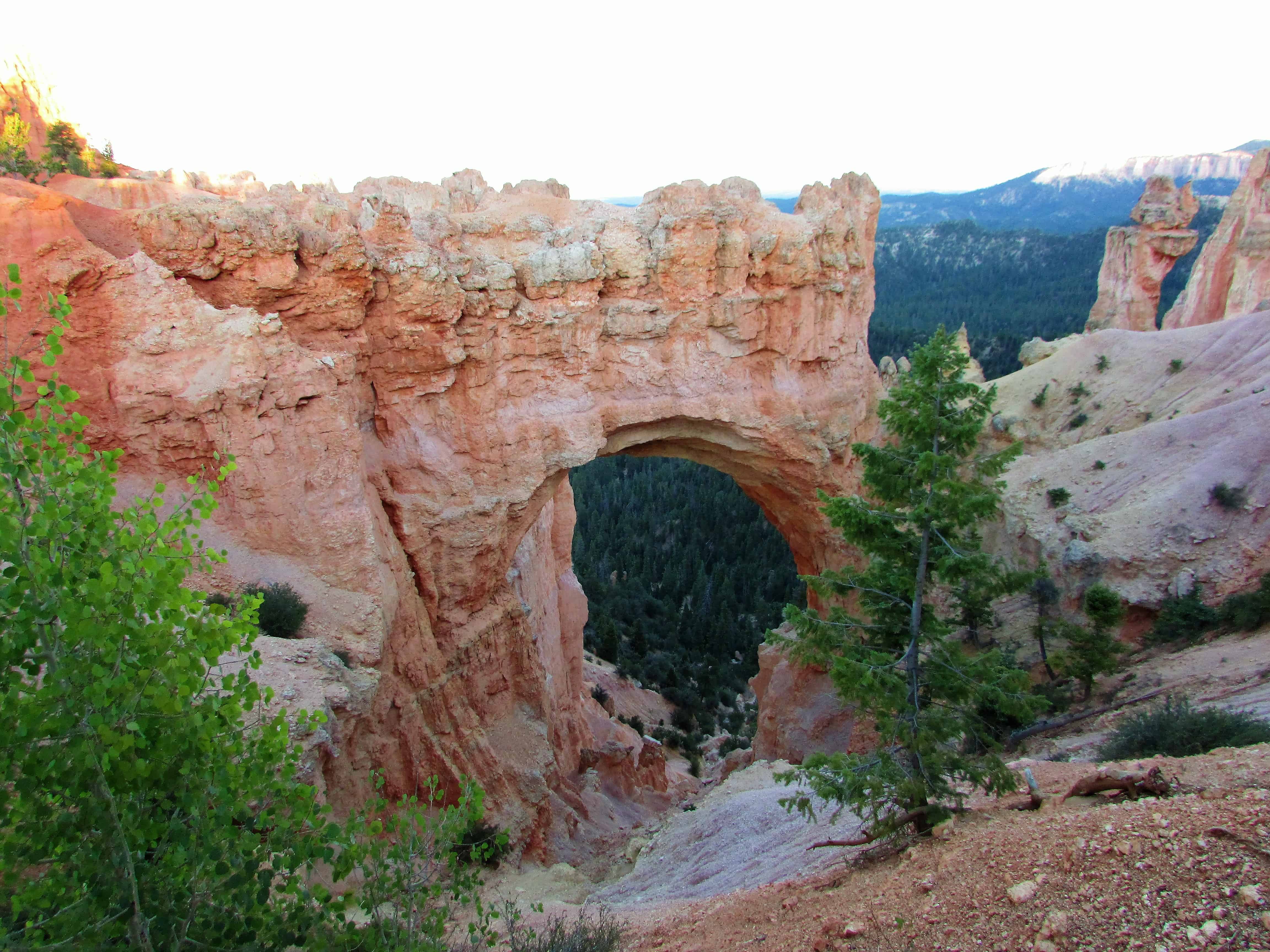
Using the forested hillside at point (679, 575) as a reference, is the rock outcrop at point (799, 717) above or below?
above

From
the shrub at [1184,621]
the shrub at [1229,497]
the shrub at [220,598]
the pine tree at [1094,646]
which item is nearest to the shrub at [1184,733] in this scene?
the pine tree at [1094,646]

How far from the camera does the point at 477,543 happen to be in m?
14.2

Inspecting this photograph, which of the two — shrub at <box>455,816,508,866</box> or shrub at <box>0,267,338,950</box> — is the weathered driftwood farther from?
shrub at <box>455,816,508,866</box>

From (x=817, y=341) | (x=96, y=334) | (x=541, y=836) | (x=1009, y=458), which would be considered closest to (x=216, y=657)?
(x=1009, y=458)

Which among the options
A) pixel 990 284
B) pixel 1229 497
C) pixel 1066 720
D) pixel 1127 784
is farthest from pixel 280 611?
pixel 990 284

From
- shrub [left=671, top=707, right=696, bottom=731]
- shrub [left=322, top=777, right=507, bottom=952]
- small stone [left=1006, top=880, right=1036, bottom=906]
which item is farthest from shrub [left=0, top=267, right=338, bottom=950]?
shrub [left=671, top=707, right=696, bottom=731]

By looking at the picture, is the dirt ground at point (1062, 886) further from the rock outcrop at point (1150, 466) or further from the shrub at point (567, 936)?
the rock outcrop at point (1150, 466)

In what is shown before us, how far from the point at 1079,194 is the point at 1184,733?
204190 mm

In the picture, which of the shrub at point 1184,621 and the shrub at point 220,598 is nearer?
the shrub at point 220,598

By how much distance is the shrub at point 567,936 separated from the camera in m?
7.10

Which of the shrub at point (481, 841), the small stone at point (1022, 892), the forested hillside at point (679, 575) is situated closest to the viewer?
the small stone at point (1022, 892)

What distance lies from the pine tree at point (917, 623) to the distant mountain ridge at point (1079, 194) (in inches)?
5807

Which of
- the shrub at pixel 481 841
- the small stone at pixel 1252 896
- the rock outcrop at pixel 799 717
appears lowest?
the rock outcrop at pixel 799 717

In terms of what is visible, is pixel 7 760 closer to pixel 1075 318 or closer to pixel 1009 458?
pixel 1009 458
